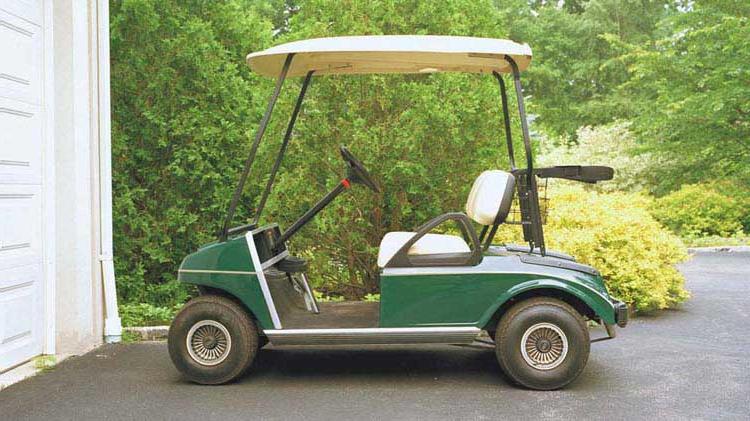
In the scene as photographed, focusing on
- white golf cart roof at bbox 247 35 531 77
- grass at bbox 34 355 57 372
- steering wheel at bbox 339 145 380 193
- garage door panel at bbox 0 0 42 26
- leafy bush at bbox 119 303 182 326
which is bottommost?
grass at bbox 34 355 57 372

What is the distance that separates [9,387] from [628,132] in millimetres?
14943

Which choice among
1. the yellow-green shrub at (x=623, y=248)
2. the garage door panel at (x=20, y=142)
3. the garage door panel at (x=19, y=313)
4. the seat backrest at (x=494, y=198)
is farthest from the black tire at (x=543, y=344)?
the garage door panel at (x=20, y=142)

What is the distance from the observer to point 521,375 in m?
4.14

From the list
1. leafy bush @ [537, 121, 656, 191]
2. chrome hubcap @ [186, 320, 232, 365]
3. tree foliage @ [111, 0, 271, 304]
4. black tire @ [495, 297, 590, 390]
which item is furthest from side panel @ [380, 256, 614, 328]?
leafy bush @ [537, 121, 656, 191]

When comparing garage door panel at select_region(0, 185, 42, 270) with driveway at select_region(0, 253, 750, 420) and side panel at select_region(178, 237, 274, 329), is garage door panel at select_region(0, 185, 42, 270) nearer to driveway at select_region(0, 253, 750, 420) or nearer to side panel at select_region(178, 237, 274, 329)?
driveway at select_region(0, 253, 750, 420)

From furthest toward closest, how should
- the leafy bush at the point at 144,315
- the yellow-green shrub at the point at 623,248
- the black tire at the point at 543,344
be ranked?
the yellow-green shrub at the point at 623,248, the leafy bush at the point at 144,315, the black tire at the point at 543,344

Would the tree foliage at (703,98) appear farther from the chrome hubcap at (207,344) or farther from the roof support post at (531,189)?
the chrome hubcap at (207,344)

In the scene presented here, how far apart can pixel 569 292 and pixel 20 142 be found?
10.6 ft

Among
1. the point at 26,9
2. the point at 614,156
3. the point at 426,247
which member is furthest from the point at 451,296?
the point at 614,156

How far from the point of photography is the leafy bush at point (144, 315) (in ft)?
19.4

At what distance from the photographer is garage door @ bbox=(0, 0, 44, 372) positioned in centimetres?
440

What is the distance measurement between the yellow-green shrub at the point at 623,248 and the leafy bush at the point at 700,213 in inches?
272

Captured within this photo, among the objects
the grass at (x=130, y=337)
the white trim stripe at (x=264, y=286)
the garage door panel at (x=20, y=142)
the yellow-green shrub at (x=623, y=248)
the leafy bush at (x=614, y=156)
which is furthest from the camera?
the leafy bush at (x=614, y=156)

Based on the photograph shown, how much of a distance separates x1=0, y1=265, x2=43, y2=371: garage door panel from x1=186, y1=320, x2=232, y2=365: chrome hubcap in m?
1.10
